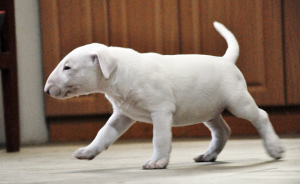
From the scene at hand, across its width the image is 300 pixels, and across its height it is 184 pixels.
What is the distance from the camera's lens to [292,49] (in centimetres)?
266

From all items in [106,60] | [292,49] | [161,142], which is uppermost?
[106,60]

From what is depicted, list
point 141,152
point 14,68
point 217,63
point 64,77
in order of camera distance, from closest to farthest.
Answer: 1. point 64,77
2. point 217,63
3. point 141,152
4. point 14,68

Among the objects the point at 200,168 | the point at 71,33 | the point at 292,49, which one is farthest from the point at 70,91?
the point at 292,49

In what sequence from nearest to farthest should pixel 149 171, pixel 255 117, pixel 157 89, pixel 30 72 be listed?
1. pixel 149 171
2. pixel 157 89
3. pixel 255 117
4. pixel 30 72

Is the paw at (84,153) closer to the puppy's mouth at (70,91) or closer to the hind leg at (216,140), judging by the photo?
the puppy's mouth at (70,91)

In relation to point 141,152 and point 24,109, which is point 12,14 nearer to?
point 24,109

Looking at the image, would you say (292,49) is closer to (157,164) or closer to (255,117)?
(255,117)

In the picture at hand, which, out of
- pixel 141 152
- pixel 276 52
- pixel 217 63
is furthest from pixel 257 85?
pixel 217 63

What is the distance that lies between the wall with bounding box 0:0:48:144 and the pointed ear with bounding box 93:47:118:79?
1347 millimetres

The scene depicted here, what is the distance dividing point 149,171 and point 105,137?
0.25 m

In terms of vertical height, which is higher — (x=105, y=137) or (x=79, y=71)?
(x=79, y=71)

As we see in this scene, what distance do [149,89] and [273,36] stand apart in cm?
134

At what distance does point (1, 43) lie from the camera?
2.35m

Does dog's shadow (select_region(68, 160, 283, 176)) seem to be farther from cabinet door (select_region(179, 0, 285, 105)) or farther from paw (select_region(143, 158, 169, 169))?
cabinet door (select_region(179, 0, 285, 105))
